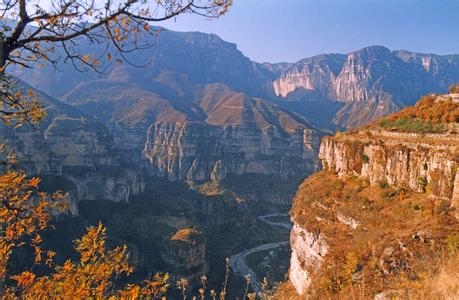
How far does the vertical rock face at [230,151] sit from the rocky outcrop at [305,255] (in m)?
113

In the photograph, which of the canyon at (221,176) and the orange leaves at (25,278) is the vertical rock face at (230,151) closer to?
the canyon at (221,176)

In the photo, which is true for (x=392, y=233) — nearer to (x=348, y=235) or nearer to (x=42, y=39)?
(x=348, y=235)

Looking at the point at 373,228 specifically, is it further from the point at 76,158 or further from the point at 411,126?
the point at 76,158

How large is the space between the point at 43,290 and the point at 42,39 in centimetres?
368

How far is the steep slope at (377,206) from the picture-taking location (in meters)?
19.7

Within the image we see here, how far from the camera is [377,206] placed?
26.8m

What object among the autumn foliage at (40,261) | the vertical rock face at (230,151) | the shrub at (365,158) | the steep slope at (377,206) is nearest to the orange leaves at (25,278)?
the autumn foliage at (40,261)

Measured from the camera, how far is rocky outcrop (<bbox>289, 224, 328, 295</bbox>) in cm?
2821

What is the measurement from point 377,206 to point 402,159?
3581mm

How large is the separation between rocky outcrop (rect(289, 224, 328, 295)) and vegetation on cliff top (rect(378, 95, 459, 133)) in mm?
A: 10316

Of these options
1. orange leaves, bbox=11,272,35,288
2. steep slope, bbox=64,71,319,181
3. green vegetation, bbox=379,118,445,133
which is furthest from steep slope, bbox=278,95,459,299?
steep slope, bbox=64,71,319,181

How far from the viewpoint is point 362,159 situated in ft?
103

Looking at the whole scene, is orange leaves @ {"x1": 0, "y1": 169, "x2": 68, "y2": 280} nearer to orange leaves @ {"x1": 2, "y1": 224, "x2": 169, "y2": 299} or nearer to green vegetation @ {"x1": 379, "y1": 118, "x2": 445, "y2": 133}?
orange leaves @ {"x1": 2, "y1": 224, "x2": 169, "y2": 299}

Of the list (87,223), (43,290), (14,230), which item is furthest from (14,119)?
(87,223)
